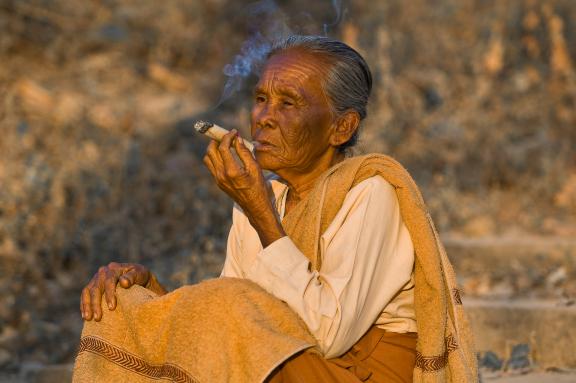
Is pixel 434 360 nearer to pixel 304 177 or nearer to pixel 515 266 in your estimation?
pixel 304 177

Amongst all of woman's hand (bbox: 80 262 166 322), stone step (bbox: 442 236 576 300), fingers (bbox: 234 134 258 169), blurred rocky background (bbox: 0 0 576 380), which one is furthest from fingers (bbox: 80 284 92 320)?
stone step (bbox: 442 236 576 300)

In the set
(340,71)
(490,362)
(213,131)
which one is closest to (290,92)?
(340,71)

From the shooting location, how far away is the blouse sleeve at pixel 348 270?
8.34 feet

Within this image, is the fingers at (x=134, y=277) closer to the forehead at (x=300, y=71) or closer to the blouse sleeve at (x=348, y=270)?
the blouse sleeve at (x=348, y=270)

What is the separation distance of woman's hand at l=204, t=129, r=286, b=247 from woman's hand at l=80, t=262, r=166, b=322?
0.43m

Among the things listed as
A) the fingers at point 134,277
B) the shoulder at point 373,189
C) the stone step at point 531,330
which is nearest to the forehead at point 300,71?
the shoulder at point 373,189

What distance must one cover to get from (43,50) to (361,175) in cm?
794

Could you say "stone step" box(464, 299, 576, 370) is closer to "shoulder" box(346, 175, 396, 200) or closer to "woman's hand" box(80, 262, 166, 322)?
"shoulder" box(346, 175, 396, 200)

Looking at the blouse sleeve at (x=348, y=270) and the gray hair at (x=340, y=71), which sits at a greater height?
the gray hair at (x=340, y=71)

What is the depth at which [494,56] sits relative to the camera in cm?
1037

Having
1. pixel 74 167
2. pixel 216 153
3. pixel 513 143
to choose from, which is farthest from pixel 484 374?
pixel 513 143

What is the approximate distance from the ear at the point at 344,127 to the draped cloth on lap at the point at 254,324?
0.25 m

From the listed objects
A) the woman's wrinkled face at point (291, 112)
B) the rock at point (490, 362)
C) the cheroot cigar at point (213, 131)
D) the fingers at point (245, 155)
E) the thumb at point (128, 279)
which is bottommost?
the rock at point (490, 362)

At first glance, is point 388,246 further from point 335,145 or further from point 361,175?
point 335,145
